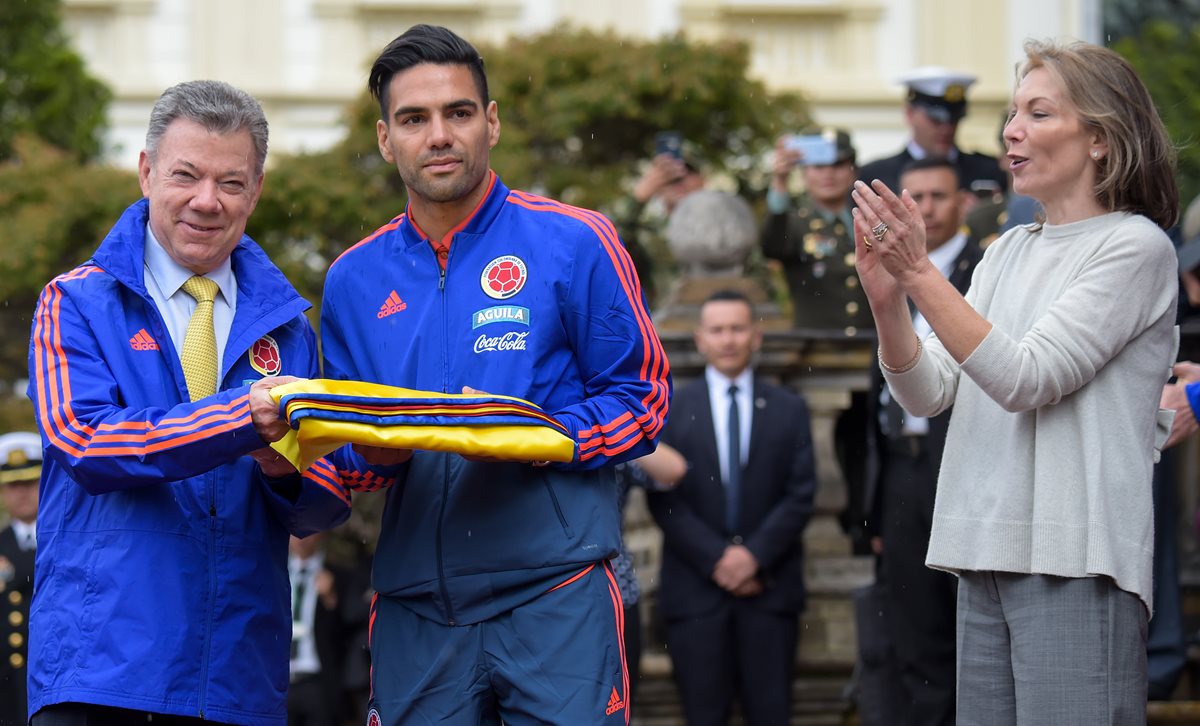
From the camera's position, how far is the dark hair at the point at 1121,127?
436 centimetres

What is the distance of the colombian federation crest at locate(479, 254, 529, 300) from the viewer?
4.29 meters

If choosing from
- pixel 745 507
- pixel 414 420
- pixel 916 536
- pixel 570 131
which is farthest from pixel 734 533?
pixel 570 131

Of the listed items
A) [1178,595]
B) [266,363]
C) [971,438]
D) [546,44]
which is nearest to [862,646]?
[1178,595]

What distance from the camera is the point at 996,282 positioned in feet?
15.1

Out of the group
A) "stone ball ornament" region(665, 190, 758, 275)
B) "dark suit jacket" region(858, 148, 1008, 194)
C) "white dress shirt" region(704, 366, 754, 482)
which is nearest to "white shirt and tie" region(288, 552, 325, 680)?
"stone ball ornament" region(665, 190, 758, 275)

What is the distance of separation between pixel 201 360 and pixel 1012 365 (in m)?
1.89

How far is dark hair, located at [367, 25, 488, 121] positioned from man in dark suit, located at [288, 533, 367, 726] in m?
6.02

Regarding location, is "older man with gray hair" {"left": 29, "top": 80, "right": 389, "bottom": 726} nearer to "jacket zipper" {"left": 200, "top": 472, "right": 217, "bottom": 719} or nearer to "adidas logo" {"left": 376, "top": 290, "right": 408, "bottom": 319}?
"jacket zipper" {"left": 200, "top": 472, "right": 217, "bottom": 719}

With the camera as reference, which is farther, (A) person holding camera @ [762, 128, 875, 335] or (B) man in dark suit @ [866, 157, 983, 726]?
(A) person holding camera @ [762, 128, 875, 335]

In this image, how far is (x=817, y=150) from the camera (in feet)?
30.6

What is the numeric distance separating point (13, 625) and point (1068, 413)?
610cm

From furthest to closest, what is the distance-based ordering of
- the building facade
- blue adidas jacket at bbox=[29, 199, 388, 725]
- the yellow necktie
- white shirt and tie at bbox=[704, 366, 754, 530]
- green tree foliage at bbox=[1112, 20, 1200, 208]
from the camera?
the building facade → green tree foliage at bbox=[1112, 20, 1200, 208] → white shirt and tie at bbox=[704, 366, 754, 530] → the yellow necktie → blue adidas jacket at bbox=[29, 199, 388, 725]

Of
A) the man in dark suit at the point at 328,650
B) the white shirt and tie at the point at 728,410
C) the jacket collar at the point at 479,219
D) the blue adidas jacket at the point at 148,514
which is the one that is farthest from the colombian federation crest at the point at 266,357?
the man in dark suit at the point at 328,650

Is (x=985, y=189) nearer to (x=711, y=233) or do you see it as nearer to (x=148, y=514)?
(x=711, y=233)
